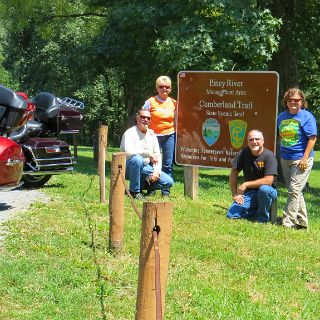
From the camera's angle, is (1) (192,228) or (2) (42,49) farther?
(2) (42,49)

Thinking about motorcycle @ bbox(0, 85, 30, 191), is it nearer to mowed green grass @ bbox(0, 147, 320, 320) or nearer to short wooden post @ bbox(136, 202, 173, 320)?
mowed green grass @ bbox(0, 147, 320, 320)

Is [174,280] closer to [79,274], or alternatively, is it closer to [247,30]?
[79,274]

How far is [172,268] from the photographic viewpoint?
250 inches

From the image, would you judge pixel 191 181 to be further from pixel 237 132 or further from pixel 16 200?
pixel 16 200

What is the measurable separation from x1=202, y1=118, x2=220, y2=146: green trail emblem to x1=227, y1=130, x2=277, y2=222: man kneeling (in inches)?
53.4

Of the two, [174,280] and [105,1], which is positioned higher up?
[105,1]

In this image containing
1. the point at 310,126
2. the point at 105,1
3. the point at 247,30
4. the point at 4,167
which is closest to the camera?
the point at 4,167

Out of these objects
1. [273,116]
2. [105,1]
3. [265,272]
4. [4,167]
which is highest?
[105,1]

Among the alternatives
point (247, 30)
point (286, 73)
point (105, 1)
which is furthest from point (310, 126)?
point (105, 1)

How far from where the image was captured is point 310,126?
9.02 meters

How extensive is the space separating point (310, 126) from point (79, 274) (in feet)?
14.2

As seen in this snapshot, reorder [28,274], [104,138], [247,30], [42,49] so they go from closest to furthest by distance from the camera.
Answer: [28,274] → [104,138] → [247,30] → [42,49]

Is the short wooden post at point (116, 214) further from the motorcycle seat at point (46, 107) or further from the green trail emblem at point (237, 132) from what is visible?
the motorcycle seat at point (46, 107)

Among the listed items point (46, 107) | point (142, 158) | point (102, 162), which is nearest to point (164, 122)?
point (142, 158)
